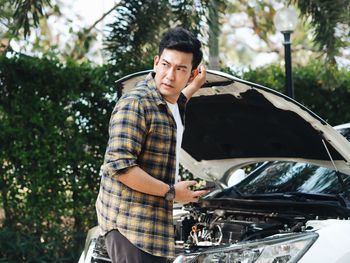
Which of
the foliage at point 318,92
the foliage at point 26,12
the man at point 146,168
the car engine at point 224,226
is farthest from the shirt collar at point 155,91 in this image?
the foliage at point 318,92

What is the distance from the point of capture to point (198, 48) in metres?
3.16

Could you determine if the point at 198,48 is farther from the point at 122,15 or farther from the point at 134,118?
the point at 122,15

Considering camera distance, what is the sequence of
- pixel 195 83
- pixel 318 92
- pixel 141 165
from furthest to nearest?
pixel 318 92, pixel 195 83, pixel 141 165

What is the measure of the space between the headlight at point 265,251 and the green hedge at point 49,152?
12.0 ft

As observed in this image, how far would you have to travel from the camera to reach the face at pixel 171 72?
Answer: 308cm

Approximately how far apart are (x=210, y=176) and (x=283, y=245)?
2.05 m

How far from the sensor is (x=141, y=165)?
2.99 metres

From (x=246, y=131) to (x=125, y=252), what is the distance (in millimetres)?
1745

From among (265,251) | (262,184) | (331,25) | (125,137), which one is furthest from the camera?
(331,25)

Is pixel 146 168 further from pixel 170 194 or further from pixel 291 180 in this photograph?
pixel 291 180

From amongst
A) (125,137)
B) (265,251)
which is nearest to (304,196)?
(265,251)

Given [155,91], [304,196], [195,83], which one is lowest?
[304,196]

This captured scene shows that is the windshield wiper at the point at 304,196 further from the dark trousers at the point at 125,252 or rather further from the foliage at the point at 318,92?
the foliage at the point at 318,92

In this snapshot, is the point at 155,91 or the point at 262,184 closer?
the point at 155,91
